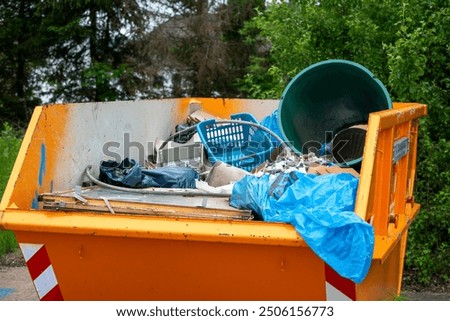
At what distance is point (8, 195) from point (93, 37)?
45.1ft

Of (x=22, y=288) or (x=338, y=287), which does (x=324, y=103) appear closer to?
(x=338, y=287)

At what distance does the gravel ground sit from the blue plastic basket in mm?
1480

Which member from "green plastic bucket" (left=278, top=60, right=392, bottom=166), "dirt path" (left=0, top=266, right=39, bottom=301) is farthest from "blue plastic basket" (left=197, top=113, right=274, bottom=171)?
"dirt path" (left=0, top=266, right=39, bottom=301)

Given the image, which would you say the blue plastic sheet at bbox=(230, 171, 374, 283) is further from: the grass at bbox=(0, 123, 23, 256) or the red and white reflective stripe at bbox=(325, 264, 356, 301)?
the grass at bbox=(0, 123, 23, 256)

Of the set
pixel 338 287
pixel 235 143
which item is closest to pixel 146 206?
pixel 338 287

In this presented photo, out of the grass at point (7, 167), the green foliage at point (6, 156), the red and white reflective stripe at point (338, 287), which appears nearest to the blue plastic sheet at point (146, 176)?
the red and white reflective stripe at point (338, 287)

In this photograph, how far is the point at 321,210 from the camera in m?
3.30

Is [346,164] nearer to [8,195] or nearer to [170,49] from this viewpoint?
[8,195]

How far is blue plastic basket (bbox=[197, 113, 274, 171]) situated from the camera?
5164 mm

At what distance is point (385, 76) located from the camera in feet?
22.1

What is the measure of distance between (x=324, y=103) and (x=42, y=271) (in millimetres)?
2743

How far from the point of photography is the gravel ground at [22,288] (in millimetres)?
5461
